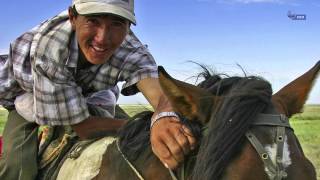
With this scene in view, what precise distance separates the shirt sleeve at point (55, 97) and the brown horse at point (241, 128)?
110 cm

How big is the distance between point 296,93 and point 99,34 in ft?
5.15

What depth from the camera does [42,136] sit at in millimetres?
4629

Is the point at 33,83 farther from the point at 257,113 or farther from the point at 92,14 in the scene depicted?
the point at 257,113

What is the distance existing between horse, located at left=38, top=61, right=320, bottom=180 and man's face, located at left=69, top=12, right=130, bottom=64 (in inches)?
41.2

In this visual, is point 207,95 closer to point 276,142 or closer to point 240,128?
point 240,128

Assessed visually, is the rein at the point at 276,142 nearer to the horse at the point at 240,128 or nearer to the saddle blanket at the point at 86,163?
the horse at the point at 240,128

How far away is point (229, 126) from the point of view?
277 centimetres

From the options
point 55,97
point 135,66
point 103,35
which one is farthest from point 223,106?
point 135,66

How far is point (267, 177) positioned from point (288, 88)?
783 mm

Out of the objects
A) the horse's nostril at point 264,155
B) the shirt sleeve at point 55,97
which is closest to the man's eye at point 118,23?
the shirt sleeve at point 55,97

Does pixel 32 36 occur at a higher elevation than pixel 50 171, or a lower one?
higher

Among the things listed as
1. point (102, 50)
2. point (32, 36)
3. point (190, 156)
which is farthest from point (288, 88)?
point (32, 36)

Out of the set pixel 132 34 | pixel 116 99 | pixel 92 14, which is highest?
pixel 92 14

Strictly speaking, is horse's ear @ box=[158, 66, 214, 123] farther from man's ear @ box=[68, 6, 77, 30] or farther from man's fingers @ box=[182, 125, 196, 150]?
man's ear @ box=[68, 6, 77, 30]
